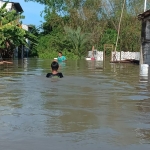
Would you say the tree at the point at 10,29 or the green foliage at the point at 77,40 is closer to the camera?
the tree at the point at 10,29

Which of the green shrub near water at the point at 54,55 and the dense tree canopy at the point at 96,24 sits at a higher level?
the dense tree canopy at the point at 96,24

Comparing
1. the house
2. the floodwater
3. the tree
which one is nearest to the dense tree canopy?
the tree

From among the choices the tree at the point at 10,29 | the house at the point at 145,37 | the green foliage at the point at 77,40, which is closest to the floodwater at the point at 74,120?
the house at the point at 145,37

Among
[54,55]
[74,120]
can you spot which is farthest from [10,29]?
[74,120]

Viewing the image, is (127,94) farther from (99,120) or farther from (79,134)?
(79,134)

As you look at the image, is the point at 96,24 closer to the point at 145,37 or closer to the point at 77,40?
the point at 77,40

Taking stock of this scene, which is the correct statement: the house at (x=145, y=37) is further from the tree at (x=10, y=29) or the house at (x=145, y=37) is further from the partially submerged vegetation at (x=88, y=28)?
the partially submerged vegetation at (x=88, y=28)

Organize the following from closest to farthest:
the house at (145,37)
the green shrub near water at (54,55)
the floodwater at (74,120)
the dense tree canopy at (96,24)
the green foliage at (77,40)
Answer: the floodwater at (74,120) → the house at (145,37) → the green foliage at (77,40) → the green shrub near water at (54,55) → the dense tree canopy at (96,24)

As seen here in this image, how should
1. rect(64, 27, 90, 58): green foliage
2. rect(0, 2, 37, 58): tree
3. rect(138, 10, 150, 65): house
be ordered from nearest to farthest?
rect(138, 10, 150, 65): house < rect(0, 2, 37, 58): tree < rect(64, 27, 90, 58): green foliage

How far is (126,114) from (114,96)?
3.07 m

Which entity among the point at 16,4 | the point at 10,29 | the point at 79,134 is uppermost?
the point at 16,4

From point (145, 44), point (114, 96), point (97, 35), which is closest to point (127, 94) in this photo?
point (114, 96)

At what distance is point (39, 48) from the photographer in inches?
2603

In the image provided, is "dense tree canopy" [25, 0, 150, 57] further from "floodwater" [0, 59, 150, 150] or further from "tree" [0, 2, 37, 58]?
"floodwater" [0, 59, 150, 150]
